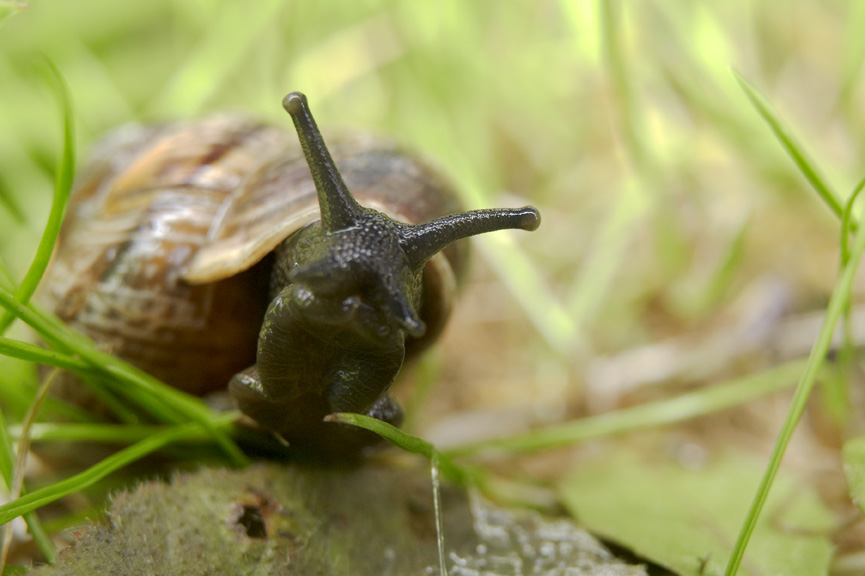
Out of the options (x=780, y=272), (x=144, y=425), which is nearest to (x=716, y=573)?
(x=144, y=425)

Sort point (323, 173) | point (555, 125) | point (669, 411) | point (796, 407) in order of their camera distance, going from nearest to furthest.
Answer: point (796, 407)
point (323, 173)
point (669, 411)
point (555, 125)

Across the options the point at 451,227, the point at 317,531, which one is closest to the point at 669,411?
the point at 451,227

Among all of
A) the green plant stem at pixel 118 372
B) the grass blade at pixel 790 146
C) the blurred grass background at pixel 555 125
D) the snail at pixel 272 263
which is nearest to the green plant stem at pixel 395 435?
the snail at pixel 272 263

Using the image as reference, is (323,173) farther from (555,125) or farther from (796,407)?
(555,125)

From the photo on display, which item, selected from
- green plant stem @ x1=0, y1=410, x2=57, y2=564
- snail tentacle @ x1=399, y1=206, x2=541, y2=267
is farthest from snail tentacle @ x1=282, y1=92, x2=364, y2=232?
green plant stem @ x1=0, y1=410, x2=57, y2=564

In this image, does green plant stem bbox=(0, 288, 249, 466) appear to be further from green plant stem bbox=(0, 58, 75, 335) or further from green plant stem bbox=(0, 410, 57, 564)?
green plant stem bbox=(0, 410, 57, 564)
